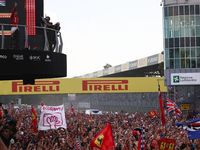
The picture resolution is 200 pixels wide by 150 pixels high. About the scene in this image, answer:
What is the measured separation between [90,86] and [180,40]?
12.9 metres

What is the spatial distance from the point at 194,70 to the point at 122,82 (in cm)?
980

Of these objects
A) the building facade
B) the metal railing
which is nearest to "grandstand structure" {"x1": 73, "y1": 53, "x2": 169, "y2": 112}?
the building facade

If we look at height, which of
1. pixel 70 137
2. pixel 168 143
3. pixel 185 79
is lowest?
pixel 70 137

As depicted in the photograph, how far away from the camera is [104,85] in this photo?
46844 mm

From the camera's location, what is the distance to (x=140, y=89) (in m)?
47.0

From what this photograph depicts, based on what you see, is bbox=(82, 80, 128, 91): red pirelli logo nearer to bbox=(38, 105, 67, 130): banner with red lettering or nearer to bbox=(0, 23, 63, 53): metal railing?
bbox=(38, 105, 67, 130): banner with red lettering

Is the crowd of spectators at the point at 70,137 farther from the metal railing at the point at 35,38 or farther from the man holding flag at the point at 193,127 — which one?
the metal railing at the point at 35,38

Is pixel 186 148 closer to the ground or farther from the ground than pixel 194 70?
closer to the ground

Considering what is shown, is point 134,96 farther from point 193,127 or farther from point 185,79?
point 193,127

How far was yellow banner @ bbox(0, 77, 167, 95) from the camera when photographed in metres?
45.9

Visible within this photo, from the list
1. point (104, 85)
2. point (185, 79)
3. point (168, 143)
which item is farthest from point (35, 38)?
point (104, 85)

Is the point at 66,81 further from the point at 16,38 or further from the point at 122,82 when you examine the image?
the point at 16,38

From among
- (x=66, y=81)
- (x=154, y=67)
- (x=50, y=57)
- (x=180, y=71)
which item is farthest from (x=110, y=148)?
(x=154, y=67)

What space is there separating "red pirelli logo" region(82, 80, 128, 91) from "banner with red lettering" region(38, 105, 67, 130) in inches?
1050
